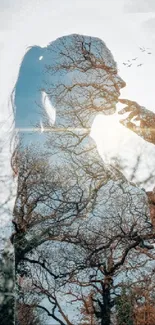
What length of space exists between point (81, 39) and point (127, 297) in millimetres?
9330

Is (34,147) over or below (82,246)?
over

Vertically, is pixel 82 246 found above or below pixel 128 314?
above

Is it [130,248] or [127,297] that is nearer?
[130,248]

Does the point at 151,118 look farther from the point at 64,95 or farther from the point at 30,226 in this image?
the point at 30,226

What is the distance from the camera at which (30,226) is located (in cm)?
1085

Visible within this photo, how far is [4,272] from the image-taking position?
6.89 metres

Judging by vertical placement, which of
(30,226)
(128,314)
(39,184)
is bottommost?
(128,314)

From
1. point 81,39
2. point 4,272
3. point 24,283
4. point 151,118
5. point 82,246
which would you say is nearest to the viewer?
point 4,272

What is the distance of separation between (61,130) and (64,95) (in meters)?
1.15

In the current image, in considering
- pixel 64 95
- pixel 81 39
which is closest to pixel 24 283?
pixel 64 95

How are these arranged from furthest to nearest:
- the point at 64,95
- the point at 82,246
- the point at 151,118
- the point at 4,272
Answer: the point at 82,246 → the point at 64,95 → the point at 151,118 → the point at 4,272

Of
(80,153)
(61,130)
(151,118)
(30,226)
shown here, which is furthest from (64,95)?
(30,226)

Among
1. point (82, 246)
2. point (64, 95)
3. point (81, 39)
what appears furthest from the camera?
point (82, 246)

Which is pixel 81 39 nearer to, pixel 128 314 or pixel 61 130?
pixel 61 130
